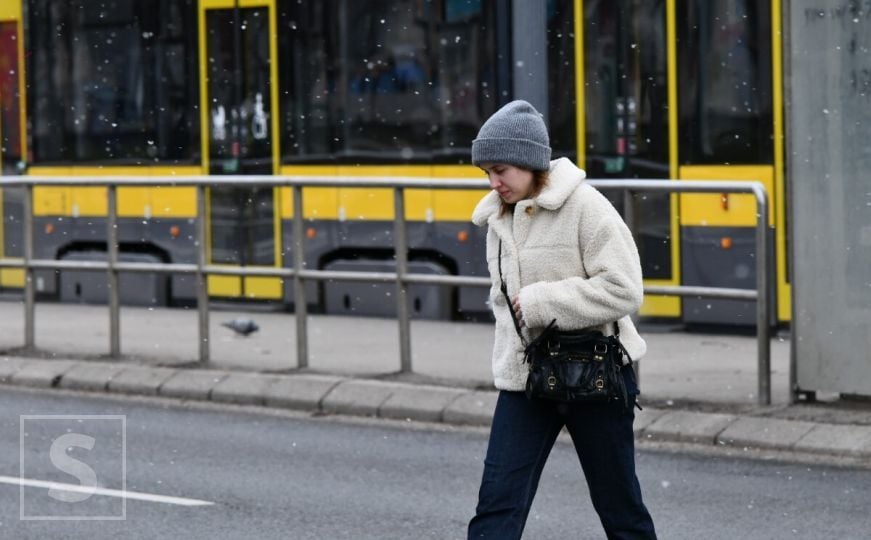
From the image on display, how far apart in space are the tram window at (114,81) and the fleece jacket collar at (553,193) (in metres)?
12.2

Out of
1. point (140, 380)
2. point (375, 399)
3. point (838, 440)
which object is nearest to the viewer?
point (838, 440)

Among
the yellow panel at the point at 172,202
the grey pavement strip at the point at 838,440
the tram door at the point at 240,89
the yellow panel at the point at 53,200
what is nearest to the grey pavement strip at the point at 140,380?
the yellow panel at the point at 172,202

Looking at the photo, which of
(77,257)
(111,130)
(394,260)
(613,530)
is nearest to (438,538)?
(613,530)

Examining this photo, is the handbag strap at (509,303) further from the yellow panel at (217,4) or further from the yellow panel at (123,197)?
the yellow panel at (217,4)

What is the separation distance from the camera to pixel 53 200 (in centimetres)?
1630

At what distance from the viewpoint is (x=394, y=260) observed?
12.3 m

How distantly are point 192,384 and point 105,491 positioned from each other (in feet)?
11.0

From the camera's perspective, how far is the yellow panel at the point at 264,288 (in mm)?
13287

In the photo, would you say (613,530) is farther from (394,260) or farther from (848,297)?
(394,260)

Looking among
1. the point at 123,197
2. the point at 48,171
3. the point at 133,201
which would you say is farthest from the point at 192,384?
the point at 48,171

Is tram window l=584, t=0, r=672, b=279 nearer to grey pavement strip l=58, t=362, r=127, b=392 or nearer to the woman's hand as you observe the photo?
grey pavement strip l=58, t=362, r=127, b=392

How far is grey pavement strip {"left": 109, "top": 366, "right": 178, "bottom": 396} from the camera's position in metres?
12.6

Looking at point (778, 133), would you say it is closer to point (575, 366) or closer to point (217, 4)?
point (217, 4)

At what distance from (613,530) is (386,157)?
11020 millimetres
